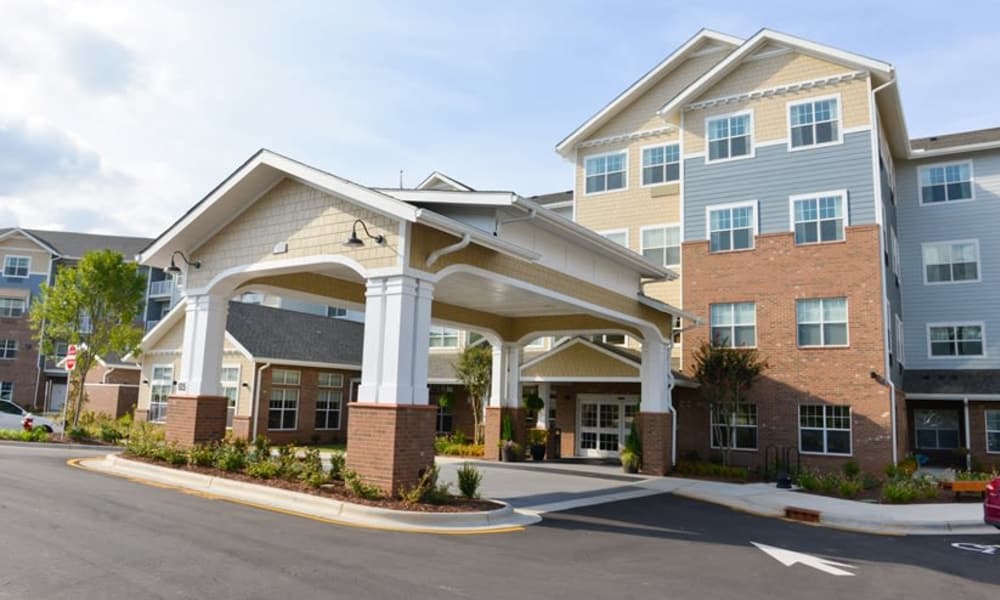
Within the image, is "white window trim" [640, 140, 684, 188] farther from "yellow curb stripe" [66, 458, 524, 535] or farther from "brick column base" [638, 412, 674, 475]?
"yellow curb stripe" [66, 458, 524, 535]

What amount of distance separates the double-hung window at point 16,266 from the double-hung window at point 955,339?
53828mm

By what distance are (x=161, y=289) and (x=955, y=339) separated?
51.2m

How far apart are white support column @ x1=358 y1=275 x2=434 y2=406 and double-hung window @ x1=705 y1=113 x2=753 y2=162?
52.0ft

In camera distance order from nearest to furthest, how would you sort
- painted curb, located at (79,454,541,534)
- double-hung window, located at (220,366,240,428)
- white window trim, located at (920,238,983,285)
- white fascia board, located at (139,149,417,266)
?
painted curb, located at (79,454,541,534) → white fascia board, located at (139,149,417,266) → white window trim, located at (920,238,983,285) → double-hung window, located at (220,366,240,428)

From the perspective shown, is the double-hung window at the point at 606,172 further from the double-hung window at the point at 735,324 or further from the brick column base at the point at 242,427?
the brick column base at the point at 242,427

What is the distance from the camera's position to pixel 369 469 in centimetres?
1117

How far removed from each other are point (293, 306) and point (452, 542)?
126 feet

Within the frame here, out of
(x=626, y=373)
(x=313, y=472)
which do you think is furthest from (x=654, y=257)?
(x=313, y=472)

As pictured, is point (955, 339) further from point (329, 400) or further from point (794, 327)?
point (329, 400)

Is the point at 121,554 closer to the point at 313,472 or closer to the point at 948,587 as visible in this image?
the point at 313,472

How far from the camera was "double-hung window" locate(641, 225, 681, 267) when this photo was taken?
83.8 feet

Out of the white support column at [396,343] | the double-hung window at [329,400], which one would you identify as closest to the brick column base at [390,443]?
the white support column at [396,343]

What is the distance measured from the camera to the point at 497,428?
23.4 metres

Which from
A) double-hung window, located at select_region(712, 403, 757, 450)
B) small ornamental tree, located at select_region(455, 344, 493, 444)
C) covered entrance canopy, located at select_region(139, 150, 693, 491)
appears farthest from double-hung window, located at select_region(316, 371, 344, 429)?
double-hung window, located at select_region(712, 403, 757, 450)
